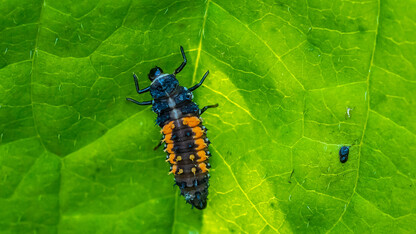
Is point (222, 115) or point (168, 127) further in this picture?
point (222, 115)

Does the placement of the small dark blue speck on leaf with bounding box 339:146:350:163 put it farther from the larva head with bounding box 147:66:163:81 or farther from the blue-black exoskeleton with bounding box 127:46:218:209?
the larva head with bounding box 147:66:163:81

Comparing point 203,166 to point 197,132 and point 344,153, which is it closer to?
point 197,132

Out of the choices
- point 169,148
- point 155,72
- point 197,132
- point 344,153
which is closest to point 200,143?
point 197,132

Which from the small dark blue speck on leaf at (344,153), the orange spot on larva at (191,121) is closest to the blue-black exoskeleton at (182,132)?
the orange spot on larva at (191,121)

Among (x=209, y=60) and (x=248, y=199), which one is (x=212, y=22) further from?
(x=248, y=199)

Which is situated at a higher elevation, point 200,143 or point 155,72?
point 155,72

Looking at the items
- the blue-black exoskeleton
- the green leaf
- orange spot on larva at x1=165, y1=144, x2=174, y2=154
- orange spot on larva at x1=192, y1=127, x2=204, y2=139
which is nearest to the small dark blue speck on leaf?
the green leaf
